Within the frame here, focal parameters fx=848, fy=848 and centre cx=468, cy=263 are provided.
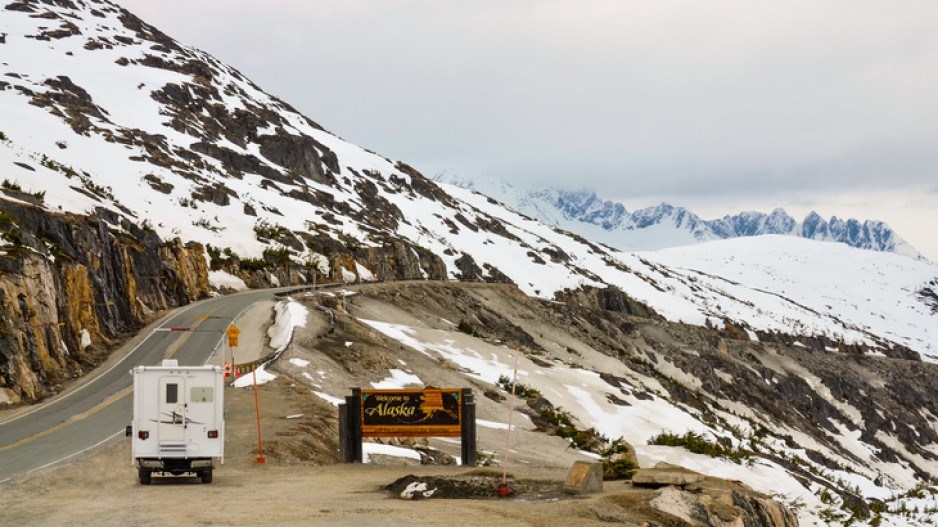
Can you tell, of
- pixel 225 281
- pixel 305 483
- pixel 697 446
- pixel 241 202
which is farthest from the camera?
pixel 241 202

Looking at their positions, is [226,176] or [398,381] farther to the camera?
[226,176]

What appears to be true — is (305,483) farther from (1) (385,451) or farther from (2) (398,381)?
(2) (398,381)

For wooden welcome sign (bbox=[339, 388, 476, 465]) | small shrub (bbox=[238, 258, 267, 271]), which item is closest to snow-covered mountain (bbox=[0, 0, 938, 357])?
small shrub (bbox=[238, 258, 267, 271])

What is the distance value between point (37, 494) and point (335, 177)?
11814 centimetres

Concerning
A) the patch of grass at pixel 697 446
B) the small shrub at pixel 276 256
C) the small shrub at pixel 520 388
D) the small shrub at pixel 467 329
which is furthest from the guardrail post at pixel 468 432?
the small shrub at pixel 276 256

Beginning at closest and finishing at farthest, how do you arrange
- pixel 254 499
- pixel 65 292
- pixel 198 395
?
pixel 254 499 < pixel 198 395 < pixel 65 292

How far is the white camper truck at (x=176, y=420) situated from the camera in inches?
694

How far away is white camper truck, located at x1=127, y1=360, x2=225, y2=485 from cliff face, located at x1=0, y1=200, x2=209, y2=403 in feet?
49.8

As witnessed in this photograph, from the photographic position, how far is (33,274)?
1339 inches

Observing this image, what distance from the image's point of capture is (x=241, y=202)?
307 feet

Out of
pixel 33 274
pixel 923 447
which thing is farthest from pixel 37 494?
pixel 923 447

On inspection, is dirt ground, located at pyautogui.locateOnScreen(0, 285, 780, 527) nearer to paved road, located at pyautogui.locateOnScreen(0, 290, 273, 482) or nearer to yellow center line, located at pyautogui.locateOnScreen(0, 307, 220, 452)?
paved road, located at pyautogui.locateOnScreen(0, 290, 273, 482)

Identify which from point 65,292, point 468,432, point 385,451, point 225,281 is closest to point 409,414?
point 468,432

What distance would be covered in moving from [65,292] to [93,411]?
11.7m
